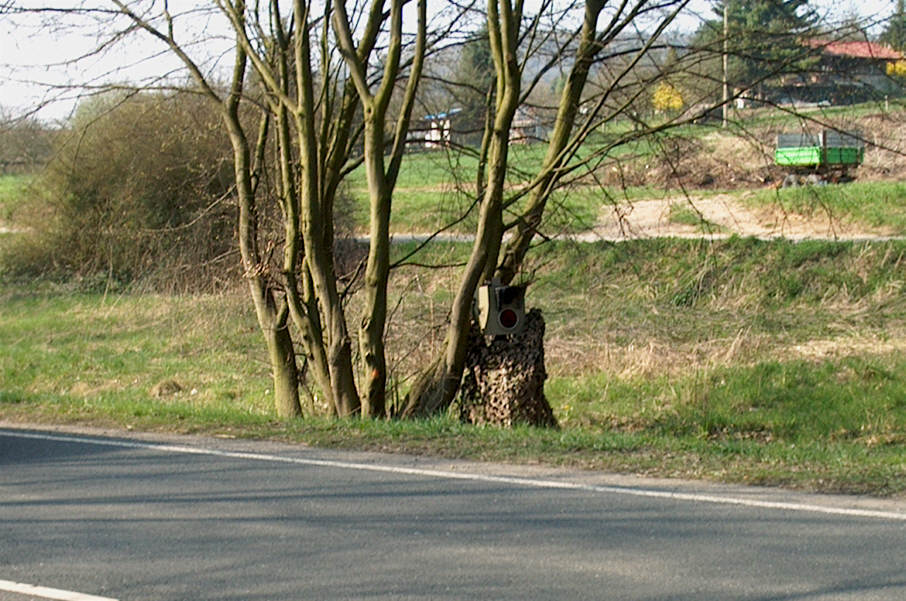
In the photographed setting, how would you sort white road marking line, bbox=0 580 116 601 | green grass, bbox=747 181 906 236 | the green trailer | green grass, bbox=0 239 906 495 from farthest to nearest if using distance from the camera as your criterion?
the green trailer, green grass, bbox=747 181 906 236, green grass, bbox=0 239 906 495, white road marking line, bbox=0 580 116 601

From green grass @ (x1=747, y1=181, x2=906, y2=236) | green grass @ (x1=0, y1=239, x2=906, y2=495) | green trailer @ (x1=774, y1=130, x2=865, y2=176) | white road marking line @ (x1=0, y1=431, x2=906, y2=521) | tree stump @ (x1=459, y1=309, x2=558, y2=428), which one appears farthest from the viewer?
green trailer @ (x1=774, y1=130, x2=865, y2=176)

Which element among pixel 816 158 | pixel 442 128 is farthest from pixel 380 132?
pixel 816 158

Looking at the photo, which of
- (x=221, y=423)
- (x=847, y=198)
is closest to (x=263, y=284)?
(x=221, y=423)

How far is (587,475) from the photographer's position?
8406mm

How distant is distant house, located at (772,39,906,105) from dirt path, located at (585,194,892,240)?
48.4ft

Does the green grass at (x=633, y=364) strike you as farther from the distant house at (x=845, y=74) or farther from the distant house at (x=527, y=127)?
the distant house at (x=845, y=74)

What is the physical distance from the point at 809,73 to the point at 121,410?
26.1 ft

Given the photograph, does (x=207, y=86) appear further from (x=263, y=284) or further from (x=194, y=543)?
(x=194, y=543)

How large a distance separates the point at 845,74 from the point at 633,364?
8.00m

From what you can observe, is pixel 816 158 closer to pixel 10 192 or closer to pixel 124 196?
pixel 124 196

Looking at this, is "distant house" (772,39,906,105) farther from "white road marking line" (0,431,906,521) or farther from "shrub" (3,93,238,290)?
"shrub" (3,93,238,290)

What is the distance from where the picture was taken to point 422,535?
6.83m

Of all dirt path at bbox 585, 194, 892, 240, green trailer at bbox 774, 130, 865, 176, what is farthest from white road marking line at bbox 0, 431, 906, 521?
green trailer at bbox 774, 130, 865, 176

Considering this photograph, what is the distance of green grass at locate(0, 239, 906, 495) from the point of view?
956 centimetres
